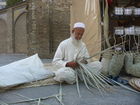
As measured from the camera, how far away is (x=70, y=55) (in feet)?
16.9

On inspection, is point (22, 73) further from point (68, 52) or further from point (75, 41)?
point (75, 41)

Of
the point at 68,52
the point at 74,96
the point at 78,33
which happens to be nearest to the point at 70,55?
the point at 68,52

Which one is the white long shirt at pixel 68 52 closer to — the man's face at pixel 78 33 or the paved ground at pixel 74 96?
the man's face at pixel 78 33

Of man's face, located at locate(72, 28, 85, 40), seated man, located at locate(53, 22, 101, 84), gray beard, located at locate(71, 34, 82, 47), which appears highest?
man's face, located at locate(72, 28, 85, 40)

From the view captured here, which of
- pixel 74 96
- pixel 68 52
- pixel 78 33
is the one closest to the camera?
pixel 74 96

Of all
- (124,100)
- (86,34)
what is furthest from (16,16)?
(124,100)

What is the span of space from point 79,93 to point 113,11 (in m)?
3.02

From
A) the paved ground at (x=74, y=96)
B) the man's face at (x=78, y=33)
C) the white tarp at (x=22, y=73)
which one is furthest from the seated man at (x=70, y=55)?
the white tarp at (x=22, y=73)

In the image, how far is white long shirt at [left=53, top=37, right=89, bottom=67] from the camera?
5141 millimetres

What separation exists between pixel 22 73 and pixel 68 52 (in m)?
0.79

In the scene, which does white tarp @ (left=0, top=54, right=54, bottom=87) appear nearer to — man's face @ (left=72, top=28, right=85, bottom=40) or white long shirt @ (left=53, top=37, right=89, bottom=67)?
white long shirt @ (left=53, top=37, right=89, bottom=67)

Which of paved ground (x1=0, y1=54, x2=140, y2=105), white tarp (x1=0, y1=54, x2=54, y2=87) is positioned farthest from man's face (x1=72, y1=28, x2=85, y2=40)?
white tarp (x1=0, y1=54, x2=54, y2=87)

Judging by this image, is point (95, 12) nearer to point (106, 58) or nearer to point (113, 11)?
point (113, 11)

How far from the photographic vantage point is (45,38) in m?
16.8
